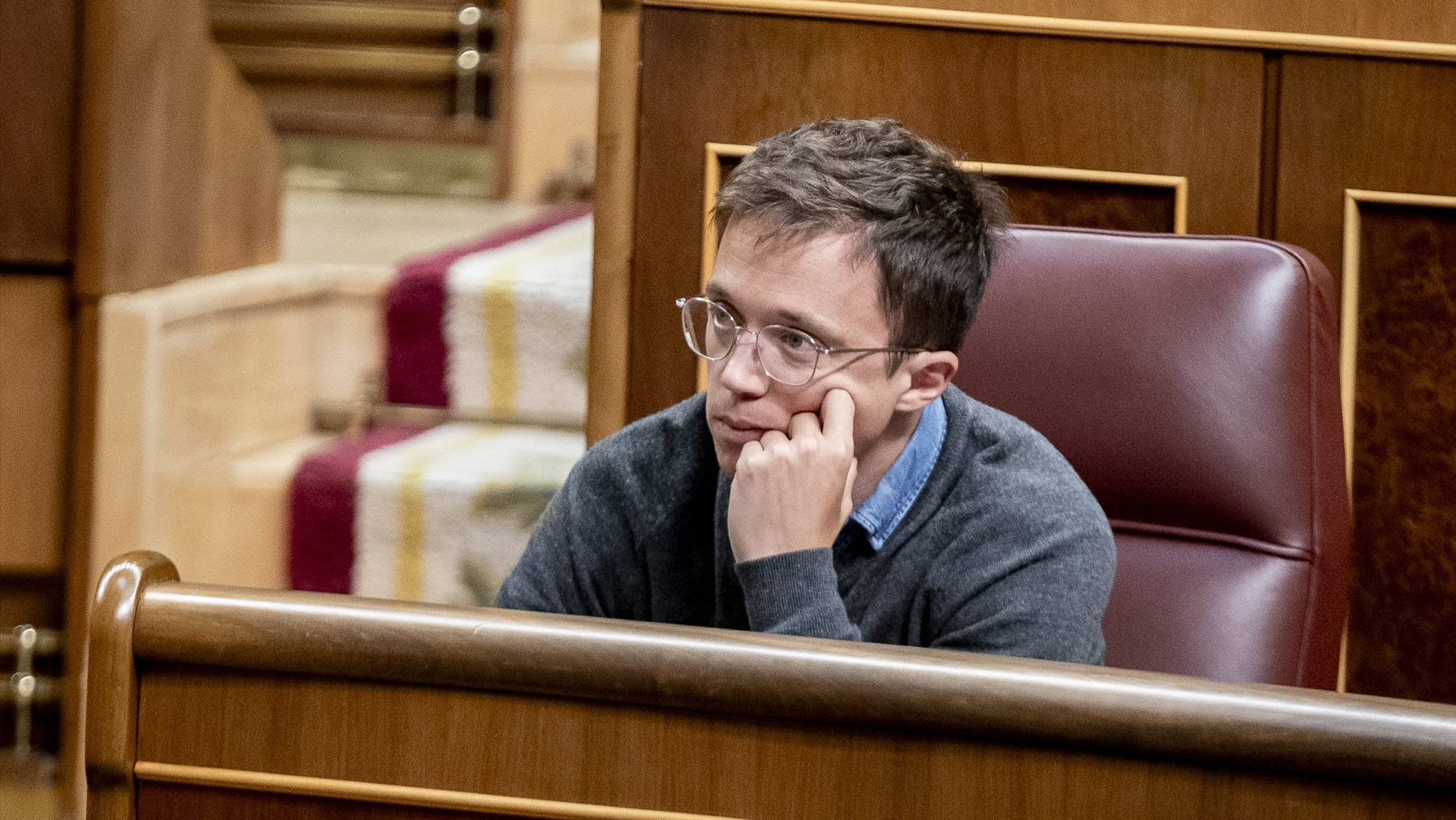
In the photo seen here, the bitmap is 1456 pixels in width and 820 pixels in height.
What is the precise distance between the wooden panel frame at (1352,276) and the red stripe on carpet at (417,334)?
1.30 metres

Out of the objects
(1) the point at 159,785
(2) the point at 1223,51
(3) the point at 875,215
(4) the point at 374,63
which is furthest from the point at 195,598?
(4) the point at 374,63

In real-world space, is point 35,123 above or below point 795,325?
above

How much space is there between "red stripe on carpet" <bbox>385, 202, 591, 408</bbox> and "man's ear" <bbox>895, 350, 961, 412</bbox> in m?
1.28

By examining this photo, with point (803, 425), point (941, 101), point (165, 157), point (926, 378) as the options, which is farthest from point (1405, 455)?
point (165, 157)

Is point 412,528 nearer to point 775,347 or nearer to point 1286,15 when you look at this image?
point 775,347

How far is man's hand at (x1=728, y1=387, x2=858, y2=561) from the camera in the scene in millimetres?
1022

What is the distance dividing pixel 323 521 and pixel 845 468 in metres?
1.24

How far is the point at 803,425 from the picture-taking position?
3.54 feet

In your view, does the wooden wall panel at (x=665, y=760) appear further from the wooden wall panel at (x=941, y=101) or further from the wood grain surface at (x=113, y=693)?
the wooden wall panel at (x=941, y=101)

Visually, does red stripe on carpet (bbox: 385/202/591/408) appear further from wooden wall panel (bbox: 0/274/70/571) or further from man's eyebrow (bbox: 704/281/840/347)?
man's eyebrow (bbox: 704/281/840/347)

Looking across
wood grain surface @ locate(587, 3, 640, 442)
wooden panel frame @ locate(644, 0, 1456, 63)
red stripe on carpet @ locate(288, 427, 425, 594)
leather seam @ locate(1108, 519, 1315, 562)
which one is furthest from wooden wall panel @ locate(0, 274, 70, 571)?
leather seam @ locate(1108, 519, 1315, 562)

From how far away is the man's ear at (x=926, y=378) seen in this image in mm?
1104

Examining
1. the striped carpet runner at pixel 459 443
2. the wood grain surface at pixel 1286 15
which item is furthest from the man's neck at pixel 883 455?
the striped carpet runner at pixel 459 443

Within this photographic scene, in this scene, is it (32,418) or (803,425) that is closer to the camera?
(803,425)
